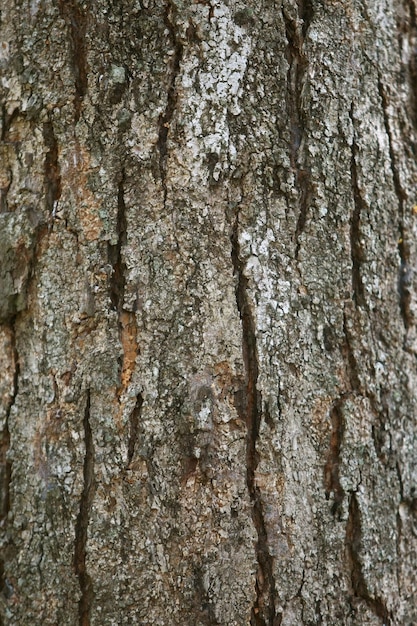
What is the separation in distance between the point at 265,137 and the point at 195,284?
319 millimetres

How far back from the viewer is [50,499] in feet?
4.15

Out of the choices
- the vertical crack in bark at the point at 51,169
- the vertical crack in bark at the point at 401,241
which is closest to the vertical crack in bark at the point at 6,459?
the vertical crack in bark at the point at 51,169

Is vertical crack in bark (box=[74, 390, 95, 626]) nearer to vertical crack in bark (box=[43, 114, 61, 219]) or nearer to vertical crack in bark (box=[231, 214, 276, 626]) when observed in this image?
vertical crack in bark (box=[231, 214, 276, 626])

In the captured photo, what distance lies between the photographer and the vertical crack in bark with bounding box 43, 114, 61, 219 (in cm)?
130

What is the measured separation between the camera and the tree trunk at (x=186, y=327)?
1.23 m

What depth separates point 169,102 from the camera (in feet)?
4.16

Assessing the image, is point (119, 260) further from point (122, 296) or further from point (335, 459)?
point (335, 459)

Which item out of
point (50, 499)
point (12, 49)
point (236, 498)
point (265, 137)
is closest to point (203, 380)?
point (236, 498)

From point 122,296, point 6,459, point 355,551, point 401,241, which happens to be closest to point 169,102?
point 122,296

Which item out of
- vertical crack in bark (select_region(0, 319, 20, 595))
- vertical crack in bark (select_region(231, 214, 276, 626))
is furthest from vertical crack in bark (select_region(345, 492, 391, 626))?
vertical crack in bark (select_region(0, 319, 20, 595))

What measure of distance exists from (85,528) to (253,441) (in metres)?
0.35

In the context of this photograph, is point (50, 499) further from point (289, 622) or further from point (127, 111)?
point (127, 111)

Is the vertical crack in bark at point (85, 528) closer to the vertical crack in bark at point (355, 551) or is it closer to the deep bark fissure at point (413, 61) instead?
the vertical crack in bark at point (355, 551)

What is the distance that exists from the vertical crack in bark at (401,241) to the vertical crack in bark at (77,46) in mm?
623
